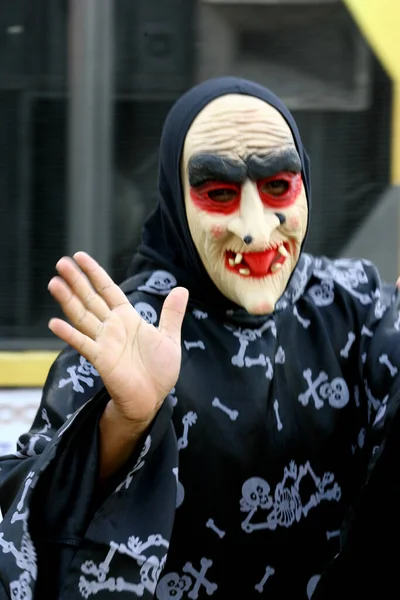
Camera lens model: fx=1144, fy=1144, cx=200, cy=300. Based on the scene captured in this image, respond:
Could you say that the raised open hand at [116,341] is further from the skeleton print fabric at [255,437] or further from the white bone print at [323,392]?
the white bone print at [323,392]

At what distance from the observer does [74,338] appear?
198cm

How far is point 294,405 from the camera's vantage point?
233 centimetres

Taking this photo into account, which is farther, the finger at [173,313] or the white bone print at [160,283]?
the white bone print at [160,283]

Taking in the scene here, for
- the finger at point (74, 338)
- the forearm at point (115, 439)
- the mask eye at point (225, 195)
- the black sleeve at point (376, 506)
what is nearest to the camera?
the finger at point (74, 338)

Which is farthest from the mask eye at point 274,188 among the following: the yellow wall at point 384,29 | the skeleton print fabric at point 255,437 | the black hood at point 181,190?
the yellow wall at point 384,29

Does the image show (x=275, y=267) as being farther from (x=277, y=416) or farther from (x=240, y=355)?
(x=277, y=416)

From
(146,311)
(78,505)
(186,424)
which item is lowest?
(78,505)

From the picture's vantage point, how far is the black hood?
93.5 inches


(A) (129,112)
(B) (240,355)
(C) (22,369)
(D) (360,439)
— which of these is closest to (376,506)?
(D) (360,439)

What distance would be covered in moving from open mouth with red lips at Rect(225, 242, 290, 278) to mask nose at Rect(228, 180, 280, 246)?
35mm

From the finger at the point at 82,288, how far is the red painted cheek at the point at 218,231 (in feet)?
1.14

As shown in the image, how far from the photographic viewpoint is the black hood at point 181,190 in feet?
7.79

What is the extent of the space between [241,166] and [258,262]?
0.20 metres

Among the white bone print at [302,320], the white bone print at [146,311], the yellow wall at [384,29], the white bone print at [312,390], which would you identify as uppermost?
the yellow wall at [384,29]
